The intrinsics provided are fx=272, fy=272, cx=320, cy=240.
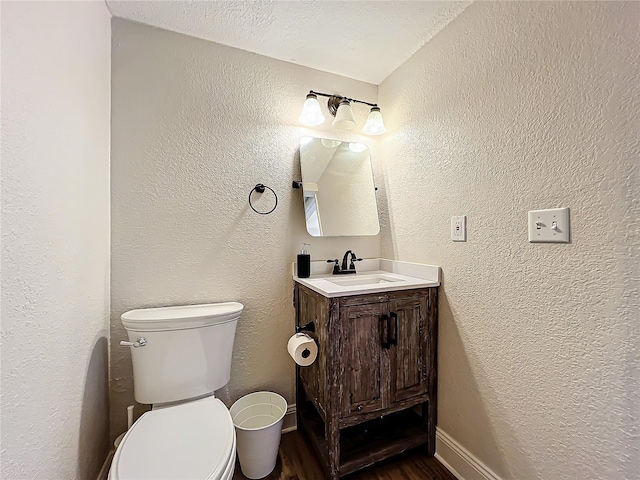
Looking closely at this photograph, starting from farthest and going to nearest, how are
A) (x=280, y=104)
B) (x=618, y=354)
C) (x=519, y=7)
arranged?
(x=280, y=104) → (x=519, y=7) → (x=618, y=354)

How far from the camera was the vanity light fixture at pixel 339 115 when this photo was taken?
159 centimetres

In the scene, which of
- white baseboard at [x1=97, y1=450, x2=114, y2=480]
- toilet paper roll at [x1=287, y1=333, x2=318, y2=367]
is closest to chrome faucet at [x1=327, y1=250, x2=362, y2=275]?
toilet paper roll at [x1=287, y1=333, x2=318, y2=367]

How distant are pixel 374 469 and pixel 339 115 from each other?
6.27 feet

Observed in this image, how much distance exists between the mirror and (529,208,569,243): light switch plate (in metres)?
0.92

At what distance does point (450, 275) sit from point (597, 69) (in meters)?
0.90

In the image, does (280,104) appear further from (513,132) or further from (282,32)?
(513,132)

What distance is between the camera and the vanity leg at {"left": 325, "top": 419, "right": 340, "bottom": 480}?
1.22 m

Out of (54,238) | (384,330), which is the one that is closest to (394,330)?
(384,330)

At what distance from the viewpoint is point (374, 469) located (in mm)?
1343

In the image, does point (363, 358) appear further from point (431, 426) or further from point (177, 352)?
point (177, 352)

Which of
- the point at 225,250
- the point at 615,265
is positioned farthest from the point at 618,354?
the point at 225,250

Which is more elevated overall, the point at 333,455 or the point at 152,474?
the point at 152,474

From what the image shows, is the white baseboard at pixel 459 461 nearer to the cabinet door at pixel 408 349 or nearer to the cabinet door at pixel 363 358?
the cabinet door at pixel 408 349

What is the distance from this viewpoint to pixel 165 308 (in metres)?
1.36
